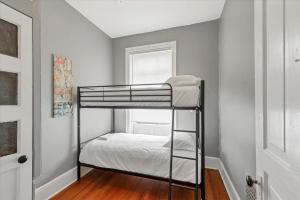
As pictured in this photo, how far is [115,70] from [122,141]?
1780 millimetres

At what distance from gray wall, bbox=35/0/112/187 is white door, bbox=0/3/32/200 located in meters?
0.50

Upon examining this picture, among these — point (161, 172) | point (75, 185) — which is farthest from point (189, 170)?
point (75, 185)

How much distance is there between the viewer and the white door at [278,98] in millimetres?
514

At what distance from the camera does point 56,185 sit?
85.9 inches

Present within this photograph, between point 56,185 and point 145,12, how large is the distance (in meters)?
2.98

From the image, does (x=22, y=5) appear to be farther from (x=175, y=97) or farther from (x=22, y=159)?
(x=175, y=97)

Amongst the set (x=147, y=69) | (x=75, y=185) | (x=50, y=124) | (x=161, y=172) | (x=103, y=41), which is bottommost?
(x=75, y=185)

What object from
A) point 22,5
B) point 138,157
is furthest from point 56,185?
point 22,5

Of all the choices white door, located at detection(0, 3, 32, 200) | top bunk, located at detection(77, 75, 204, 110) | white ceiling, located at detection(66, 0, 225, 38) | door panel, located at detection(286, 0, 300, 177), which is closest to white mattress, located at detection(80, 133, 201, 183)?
top bunk, located at detection(77, 75, 204, 110)

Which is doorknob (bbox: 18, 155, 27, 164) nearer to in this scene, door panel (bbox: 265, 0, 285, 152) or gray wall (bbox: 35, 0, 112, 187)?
gray wall (bbox: 35, 0, 112, 187)

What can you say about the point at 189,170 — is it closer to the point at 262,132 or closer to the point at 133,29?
the point at 262,132

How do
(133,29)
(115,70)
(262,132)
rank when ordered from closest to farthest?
(262,132)
(133,29)
(115,70)

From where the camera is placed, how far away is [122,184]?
238 cm

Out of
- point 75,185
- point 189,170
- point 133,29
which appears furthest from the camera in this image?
point 133,29
